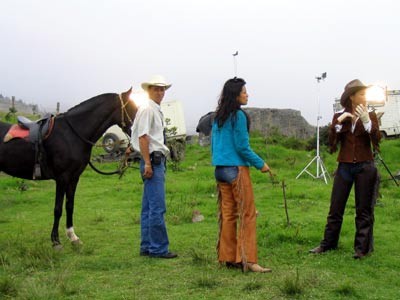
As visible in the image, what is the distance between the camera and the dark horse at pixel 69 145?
21.1ft

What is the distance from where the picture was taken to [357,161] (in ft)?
18.5

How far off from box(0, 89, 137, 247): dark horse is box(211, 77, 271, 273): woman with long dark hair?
181cm

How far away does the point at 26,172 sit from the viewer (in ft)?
21.6

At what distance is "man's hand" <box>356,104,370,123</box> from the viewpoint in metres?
5.46

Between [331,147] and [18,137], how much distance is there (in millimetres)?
3854

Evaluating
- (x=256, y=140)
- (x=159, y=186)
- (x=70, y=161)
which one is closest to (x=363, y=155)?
(x=159, y=186)

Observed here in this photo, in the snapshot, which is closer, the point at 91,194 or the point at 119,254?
the point at 119,254

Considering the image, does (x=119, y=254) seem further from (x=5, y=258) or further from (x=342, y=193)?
(x=342, y=193)

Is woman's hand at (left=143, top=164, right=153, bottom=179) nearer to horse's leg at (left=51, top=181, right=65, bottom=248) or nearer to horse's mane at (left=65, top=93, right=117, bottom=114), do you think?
horse's leg at (left=51, top=181, right=65, bottom=248)

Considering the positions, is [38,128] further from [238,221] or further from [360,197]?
[360,197]

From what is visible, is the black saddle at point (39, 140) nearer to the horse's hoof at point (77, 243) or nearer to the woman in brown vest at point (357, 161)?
the horse's hoof at point (77, 243)

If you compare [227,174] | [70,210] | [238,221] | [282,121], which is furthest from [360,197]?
[282,121]

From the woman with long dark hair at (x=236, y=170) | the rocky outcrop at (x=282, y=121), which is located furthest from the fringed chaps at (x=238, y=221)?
the rocky outcrop at (x=282, y=121)

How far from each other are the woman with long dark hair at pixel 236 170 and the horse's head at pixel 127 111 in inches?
66.9
